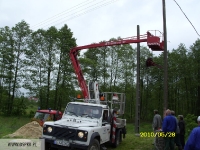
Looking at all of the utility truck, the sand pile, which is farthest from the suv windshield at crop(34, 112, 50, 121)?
the utility truck

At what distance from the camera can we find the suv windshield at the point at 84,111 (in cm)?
922

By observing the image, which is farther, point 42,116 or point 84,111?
point 42,116

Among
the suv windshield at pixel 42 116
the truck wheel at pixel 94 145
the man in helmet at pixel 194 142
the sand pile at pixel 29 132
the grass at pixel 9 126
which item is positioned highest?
the man in helmet at pixel 194 142

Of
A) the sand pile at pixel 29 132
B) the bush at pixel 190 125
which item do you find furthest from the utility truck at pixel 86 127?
the bush at pixel 190 125

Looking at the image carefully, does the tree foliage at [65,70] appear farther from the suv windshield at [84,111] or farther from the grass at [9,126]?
the suv windshield at [84,111]

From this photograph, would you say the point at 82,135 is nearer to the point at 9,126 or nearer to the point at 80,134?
the point at 80,134

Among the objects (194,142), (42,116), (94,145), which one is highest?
(194,142)

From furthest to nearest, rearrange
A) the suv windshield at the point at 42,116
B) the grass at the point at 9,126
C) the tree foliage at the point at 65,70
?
the tree foliage at the point at 65,70 → the suv windshield at the point at 42,116 → the grass at the point at 9,126

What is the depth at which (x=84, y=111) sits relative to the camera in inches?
369

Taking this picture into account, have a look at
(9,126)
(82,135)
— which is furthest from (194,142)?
(9,126)

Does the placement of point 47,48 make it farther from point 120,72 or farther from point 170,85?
point 170,85

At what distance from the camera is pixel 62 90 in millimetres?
31453

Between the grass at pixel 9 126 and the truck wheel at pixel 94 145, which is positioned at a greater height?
the truck wheel at pixel 94 145

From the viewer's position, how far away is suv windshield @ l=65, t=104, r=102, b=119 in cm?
922
